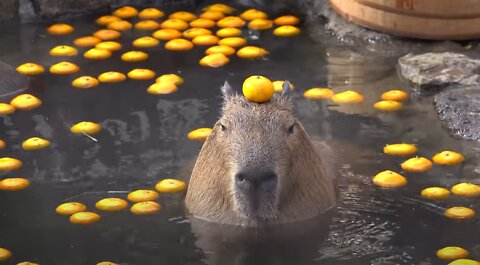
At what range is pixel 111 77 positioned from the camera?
809cm

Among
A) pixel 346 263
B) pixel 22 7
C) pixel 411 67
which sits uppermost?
pixel 22 7

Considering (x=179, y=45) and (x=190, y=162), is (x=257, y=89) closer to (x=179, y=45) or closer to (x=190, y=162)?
(x=190, y=162)

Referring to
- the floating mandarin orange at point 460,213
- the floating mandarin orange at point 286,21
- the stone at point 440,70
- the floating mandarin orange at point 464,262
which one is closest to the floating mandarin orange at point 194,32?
the floating mandarin orange at point 286,21

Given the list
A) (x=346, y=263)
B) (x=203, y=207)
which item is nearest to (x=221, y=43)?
(x=203, y=207)

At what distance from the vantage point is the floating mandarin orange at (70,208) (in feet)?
20.8

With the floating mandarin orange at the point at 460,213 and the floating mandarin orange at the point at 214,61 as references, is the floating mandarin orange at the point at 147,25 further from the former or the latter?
the floating mandarin orange at the point at 460,213

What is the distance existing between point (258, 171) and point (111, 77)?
8.68 ft

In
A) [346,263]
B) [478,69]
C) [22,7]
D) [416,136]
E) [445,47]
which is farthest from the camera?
[22,7]

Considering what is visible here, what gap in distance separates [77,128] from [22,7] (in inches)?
93.3

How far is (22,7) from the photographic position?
941 cm

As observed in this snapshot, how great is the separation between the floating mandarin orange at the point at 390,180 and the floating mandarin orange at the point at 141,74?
7.09ft

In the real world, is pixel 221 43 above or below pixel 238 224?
above

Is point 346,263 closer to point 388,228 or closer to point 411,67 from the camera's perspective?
point 388,228

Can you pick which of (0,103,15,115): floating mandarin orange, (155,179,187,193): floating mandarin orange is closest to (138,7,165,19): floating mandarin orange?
(0,103,15,115): floating mandarin orange
